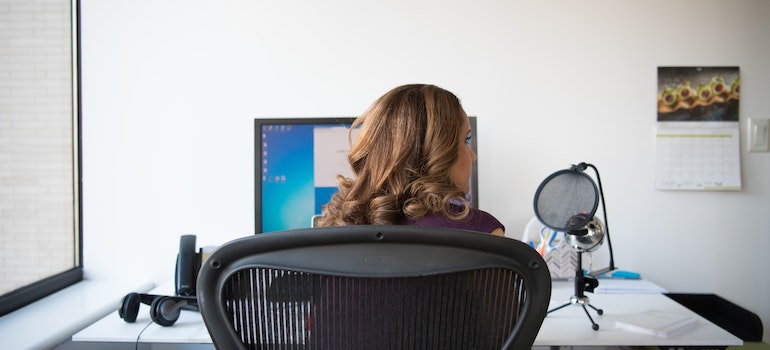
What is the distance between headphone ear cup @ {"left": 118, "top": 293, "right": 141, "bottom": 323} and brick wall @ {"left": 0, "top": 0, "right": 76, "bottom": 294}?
523 mm

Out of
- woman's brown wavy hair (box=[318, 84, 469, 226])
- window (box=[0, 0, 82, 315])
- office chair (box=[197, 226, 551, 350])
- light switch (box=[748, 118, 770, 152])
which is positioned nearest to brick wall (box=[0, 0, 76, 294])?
window (box=[0, 0, 82, 315])

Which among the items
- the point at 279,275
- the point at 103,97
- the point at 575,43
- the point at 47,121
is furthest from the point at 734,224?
the point at 47,121

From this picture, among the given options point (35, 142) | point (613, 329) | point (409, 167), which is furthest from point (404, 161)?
point (35, 142)

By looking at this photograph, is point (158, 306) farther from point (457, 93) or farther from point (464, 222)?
point (457, 93)

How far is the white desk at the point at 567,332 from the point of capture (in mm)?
1291

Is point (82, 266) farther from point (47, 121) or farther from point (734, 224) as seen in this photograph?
point (734, 224)

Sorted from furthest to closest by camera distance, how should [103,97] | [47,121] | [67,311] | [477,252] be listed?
[103,97], [47,121], [67,311], [477,252]

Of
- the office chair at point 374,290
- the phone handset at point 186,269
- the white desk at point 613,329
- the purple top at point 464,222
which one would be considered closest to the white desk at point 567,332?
the white desk at point 613,329

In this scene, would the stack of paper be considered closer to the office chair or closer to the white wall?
the white wall

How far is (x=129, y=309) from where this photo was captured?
142 centimetres

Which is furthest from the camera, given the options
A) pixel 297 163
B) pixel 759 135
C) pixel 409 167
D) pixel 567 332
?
pixel 759 135

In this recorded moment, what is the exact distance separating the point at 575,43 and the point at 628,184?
1.97ft

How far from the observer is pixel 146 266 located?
6.62 ft

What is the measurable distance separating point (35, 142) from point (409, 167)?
158 centimetres
